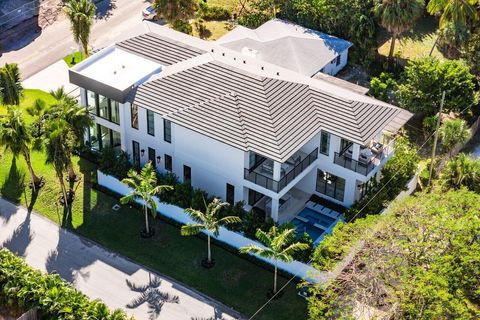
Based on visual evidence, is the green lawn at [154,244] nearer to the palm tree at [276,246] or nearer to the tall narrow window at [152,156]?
the palm tree at [276,246]

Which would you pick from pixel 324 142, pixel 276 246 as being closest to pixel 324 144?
pixel 324 142

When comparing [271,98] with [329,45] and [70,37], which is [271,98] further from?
[70,37]

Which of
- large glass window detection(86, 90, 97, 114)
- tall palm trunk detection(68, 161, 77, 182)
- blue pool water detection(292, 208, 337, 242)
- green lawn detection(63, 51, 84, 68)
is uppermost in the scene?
large glass window detection(86, 90, 97, 114)

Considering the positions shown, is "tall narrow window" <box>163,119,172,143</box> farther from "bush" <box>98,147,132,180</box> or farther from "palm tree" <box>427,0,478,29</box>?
"palm tree" <box>427,0,478,29</box>

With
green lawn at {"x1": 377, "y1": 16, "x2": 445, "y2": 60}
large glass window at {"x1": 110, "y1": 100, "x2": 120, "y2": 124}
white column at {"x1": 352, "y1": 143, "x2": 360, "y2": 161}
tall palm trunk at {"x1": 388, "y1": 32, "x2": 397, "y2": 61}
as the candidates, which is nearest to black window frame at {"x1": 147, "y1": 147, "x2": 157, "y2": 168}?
large glass window at {"x1": 110, "y1": 100, "x2": 120, "y2": 124}

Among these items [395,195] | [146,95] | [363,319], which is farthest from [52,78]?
[363,319]

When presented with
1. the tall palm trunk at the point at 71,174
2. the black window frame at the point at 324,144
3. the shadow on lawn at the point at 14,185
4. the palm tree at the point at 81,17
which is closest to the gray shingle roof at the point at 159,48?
the palm tree at the point at 81,17
